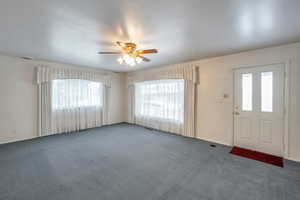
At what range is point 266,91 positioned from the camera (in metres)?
3.04

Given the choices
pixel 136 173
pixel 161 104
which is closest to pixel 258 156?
pixel 136 173

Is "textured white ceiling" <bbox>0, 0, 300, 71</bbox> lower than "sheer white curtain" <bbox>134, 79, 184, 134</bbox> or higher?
higher

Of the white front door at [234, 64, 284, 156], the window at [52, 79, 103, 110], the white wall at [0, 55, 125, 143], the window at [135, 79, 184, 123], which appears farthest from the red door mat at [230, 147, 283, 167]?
the white wall at [0, 55, 125, 143]

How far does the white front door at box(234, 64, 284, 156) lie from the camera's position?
2910 mm

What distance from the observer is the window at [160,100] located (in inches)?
179

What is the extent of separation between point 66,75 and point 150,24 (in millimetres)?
3710

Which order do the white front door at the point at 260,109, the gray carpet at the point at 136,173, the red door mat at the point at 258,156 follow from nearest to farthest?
1. the gray carpet at the point at 136,173
2. the red door mat at the point at 258,156
3. the white front door at the point at 260,109

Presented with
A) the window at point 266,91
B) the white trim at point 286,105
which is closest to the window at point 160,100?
the window at point 266,91

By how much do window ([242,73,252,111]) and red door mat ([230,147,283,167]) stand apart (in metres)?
1.00

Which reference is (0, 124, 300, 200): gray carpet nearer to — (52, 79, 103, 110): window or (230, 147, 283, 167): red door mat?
(230, 147, 283, 167): red door mat

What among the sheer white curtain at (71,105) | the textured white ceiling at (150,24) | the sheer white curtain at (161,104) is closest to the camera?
the textured white ceiling at (150,24)

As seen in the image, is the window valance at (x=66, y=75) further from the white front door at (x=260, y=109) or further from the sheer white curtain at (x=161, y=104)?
the white front door at (x=260, y=109)

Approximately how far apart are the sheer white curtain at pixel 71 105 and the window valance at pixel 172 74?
1.57m

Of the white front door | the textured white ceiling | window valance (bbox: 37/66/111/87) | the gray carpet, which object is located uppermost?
the textured white ceiling
